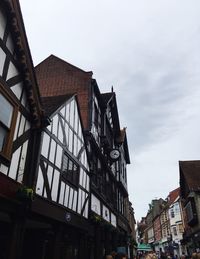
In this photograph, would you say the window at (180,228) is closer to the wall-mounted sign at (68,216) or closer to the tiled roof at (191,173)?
the tiled roof at (191,173)

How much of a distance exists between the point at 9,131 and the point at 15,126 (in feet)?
1.09

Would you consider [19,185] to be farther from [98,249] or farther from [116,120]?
[116,120]

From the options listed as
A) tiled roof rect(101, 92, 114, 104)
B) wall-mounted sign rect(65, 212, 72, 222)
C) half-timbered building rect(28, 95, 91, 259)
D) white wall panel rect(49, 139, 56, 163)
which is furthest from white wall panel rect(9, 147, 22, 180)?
tiled roof rect(101, 92, 114, 104)

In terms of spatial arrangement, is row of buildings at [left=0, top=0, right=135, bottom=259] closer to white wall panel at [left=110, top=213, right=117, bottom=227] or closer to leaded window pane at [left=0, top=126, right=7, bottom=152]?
leaded window pane at [left=0, top=126, right=7, bottom=152]

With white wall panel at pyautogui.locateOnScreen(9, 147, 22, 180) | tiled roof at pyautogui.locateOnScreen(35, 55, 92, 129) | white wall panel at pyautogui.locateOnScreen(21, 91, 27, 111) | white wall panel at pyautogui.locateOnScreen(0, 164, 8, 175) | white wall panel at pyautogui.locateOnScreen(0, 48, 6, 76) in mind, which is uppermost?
tiled roof at pyautogui.locateOnScreen(35, 55, 92, 129)

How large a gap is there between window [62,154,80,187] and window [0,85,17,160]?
3943 mm

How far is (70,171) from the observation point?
11328 mm

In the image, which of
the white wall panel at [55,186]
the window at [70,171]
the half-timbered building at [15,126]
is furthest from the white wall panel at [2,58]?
the window at [70,171]

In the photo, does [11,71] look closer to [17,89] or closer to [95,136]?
[17,89]

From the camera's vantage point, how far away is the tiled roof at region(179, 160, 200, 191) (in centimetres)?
2519

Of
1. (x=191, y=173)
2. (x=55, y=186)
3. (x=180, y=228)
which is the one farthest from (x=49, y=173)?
(x=180, y=228)

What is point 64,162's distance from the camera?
10.8 m

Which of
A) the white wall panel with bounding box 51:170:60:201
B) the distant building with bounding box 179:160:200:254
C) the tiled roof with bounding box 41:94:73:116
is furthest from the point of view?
the distant building with bounding box 179:160:200:254

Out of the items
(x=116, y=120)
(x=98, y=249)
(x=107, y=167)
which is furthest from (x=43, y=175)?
(x=116, y=120)
